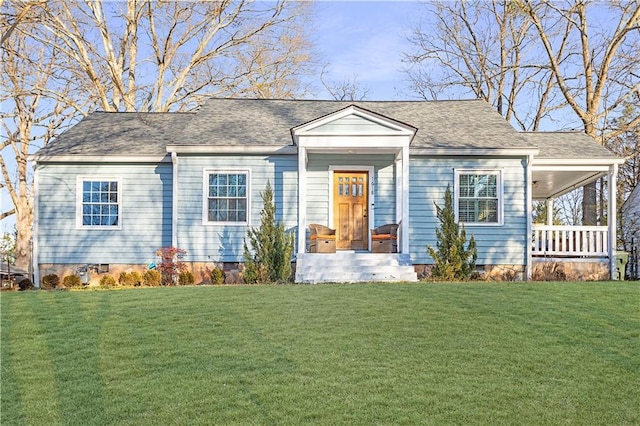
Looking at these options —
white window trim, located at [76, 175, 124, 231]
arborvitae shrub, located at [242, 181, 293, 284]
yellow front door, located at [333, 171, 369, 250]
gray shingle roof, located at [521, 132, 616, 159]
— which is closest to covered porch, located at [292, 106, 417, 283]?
yellow front door, located at [333, 171, 369, 250]

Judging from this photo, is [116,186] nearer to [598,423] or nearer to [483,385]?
[483,385]

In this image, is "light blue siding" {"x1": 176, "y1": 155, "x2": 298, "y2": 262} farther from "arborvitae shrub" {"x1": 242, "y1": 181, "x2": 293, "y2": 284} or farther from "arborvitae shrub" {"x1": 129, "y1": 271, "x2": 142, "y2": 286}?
"arborvitae shrub" {"x1": 242, "y1": 181, "x2": 293, "y2": 284}

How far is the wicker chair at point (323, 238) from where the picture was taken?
13.2m

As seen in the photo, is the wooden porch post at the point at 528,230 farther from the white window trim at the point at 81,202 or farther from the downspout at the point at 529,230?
the white window trim at the point at 81,202

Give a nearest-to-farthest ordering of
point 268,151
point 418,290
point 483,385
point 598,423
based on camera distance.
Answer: point 598,423 < point 483,385 < point 418,290 < point 268,151

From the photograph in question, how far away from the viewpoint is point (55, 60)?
24.6 metres

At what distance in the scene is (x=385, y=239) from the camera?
13.4 metres

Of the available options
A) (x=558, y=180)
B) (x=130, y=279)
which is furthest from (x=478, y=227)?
(x=130, y=279)

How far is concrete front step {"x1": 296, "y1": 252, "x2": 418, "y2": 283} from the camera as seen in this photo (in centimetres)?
1205

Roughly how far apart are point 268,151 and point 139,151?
324 centimetres

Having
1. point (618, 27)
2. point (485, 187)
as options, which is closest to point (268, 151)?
point (485, 187)

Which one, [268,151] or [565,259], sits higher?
[268,151]

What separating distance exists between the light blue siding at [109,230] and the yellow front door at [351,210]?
4.19 meters

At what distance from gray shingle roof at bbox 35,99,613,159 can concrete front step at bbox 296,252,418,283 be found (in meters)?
3.02
